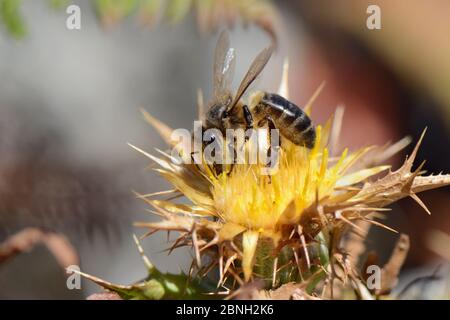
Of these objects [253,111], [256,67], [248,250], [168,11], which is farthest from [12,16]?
[248,250]

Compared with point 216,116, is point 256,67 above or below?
above

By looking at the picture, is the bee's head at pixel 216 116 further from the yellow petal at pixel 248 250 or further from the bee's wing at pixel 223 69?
the yellow petal at pixel 248 250

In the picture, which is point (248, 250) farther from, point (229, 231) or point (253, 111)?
point (253, 111)

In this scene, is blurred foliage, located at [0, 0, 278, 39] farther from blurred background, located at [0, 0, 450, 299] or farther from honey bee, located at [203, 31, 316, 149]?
honey bee, located at [203, 31, 316, 149]

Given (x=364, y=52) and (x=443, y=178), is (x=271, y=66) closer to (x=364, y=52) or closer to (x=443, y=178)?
(x=364, y=52)

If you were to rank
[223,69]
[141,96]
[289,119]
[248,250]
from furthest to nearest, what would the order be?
[141,96], [223,69], [289,119], [248,250]

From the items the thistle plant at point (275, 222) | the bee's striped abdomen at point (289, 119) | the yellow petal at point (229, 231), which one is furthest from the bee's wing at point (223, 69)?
the yellow petal at point (229, 231)
